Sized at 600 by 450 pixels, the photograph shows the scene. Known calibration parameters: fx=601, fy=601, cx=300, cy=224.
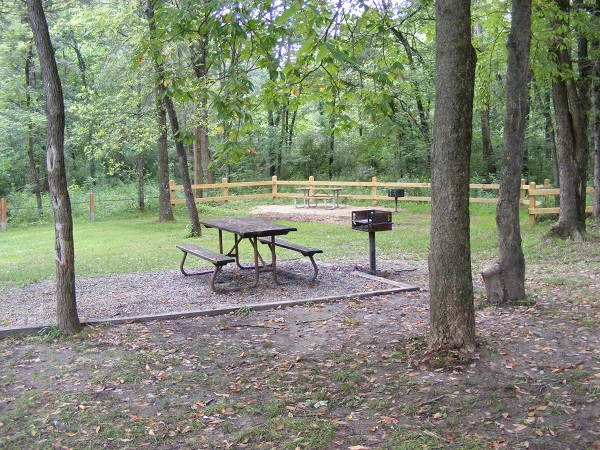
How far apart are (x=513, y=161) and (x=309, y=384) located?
12.2 ft

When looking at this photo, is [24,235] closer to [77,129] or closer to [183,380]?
[77,129]

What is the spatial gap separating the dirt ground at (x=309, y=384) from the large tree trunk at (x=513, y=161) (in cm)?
39

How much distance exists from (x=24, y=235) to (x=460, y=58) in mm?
16006

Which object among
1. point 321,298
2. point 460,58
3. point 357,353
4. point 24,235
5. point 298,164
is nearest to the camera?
point 460,58

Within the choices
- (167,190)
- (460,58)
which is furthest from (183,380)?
(167,190)

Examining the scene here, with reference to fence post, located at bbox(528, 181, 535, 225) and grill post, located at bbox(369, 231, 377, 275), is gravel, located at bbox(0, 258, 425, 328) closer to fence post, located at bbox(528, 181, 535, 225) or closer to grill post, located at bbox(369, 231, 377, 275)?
grill post, located at bbox(369, 231, 377, 275)

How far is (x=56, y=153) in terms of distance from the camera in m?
5.68

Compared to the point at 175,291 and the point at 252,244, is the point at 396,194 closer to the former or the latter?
the point at 252,244

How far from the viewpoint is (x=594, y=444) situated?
3594mm

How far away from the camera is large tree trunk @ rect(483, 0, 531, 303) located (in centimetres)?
675

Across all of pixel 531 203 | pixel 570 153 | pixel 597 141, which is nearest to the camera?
pixel 570 153

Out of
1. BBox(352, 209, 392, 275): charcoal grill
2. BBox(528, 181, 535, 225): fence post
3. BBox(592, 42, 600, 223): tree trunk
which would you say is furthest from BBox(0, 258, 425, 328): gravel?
BBox(592, 42, 600, 223): tree trunk

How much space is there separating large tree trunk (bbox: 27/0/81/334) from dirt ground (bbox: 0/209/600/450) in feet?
2.19

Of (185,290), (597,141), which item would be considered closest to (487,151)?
(597,141)
